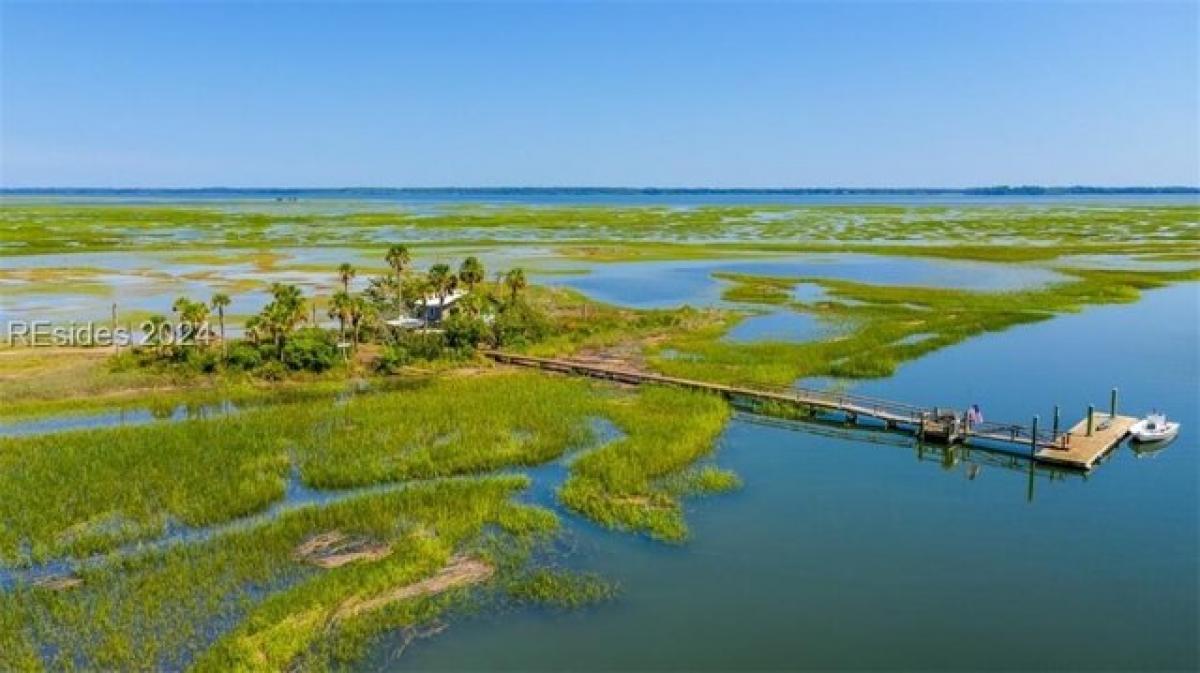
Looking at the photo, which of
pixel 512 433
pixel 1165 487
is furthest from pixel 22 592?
pixel 1165 487

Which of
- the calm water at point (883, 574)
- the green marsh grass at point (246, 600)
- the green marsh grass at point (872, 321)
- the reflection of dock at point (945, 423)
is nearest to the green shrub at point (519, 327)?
the green marsh grass at point (872, 321)

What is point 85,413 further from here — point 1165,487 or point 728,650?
point 1165,487

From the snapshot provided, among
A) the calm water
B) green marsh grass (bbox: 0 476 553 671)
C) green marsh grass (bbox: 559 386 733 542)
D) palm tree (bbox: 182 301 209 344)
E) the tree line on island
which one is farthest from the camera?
palm tree (bbox: 182 301 209 344)

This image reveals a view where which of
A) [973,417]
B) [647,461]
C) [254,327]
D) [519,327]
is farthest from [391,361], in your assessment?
[973,417]

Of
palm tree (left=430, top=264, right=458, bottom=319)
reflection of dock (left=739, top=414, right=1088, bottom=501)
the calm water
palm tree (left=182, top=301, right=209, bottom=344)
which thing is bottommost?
the calm water

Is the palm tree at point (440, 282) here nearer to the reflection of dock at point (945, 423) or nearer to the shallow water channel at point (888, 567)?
the reflection of dock at point (945, 423)

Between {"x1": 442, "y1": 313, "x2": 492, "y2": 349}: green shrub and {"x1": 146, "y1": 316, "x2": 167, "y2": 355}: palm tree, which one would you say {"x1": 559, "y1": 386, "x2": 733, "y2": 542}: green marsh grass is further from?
{"x1": 146, "y1": 316, "x2": 167, "y2": 355}: palm tree
